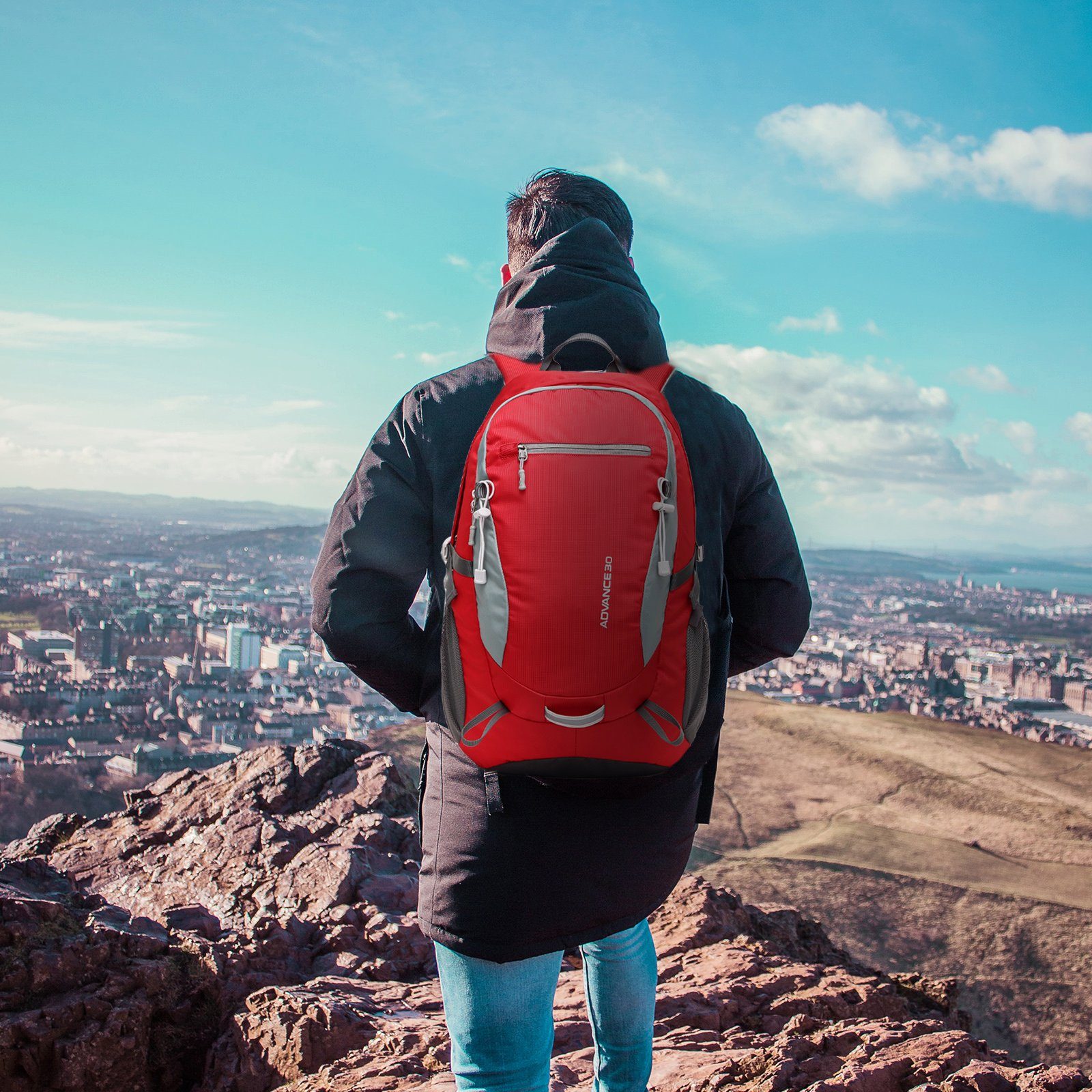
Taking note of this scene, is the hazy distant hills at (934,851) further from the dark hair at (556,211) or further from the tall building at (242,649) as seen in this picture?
the tall building at (242,649)

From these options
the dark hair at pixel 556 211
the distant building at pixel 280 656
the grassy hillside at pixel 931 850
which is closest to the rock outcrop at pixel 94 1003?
the dark hair at pixel 556 211

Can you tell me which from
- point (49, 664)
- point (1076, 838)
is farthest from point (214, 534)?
point (1076, 838)

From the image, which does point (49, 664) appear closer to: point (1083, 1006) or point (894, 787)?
point (894, 787)

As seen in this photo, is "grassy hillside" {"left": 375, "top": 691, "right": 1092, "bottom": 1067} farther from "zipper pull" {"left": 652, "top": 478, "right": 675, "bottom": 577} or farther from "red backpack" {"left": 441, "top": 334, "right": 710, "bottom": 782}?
"zipper pull" {"left": 652, "top": 478, "right": 675, "bottom": 577}

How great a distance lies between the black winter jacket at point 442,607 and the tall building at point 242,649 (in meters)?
18.2

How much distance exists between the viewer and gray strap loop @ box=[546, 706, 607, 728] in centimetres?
162

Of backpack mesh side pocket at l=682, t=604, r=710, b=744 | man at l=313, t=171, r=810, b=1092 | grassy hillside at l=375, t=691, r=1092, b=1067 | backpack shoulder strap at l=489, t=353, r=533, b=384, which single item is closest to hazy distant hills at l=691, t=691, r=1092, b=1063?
grassy hillside at l=375, t=691, r=1092, b=1067

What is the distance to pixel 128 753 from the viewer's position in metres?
9.47

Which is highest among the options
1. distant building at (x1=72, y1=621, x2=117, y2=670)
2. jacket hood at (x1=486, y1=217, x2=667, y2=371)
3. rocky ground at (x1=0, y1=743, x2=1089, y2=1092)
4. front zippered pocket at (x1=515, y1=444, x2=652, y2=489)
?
jacket hood at (x1=486, y1=217, x2=667, y2=371)

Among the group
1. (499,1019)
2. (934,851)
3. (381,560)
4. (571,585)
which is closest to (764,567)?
(571,585)

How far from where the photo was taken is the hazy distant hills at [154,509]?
64.6 m

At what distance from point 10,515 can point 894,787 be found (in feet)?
158

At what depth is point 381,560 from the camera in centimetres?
177

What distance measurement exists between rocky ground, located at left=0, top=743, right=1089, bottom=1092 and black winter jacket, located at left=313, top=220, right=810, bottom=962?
1413 mm
